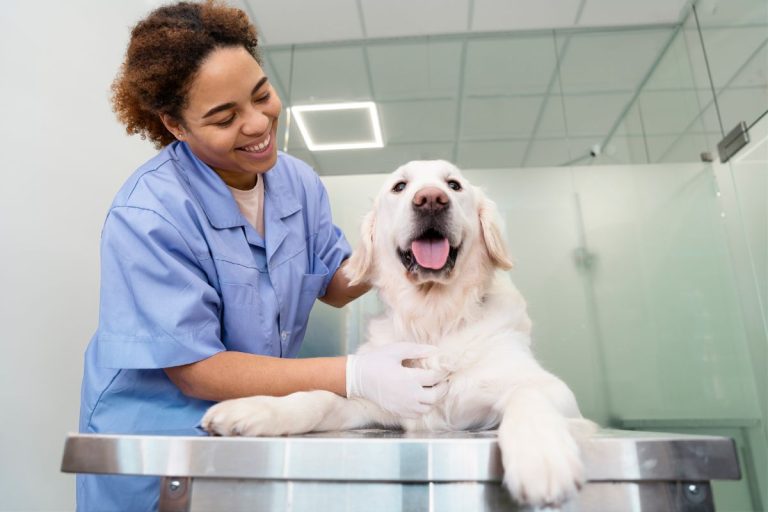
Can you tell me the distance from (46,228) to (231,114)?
903 millimetres

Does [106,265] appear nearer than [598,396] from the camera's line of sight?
Yes

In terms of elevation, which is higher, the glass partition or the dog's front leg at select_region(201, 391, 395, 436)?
the glass partition

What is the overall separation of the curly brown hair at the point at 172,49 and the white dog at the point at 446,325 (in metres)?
0.66

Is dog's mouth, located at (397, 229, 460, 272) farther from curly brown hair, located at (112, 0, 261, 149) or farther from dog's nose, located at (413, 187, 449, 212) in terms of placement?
curly brown hair, located at (112, 0, 261, 149)

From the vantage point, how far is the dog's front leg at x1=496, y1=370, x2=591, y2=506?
567 millimetres

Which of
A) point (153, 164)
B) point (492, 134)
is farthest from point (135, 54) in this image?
point (492, 134)

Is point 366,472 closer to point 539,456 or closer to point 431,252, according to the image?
point 539,456

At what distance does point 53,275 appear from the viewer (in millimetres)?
1636

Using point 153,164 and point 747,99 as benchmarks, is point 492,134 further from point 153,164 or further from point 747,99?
point 153,164

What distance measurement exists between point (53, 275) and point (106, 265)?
78 cm

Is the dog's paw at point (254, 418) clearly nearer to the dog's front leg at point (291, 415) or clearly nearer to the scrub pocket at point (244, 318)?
the dog's front leg at point (291, 415)

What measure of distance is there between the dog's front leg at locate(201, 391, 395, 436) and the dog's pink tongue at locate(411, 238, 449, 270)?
406mm

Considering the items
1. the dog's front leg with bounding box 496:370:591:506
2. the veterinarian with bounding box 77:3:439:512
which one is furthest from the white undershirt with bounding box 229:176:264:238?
the dog's front leg with bounding box 496:370:591:506

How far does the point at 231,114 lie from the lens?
1.31 m
